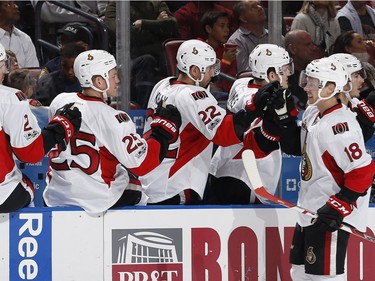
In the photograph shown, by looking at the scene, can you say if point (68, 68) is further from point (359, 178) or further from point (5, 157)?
point (359, 178)

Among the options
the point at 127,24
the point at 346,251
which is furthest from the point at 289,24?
the point at 346,251

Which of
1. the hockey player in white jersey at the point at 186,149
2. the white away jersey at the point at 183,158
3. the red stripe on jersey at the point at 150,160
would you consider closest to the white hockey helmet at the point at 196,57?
the hockey player in white jersey at the point at 186,149

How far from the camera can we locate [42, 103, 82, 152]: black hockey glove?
16.8 ft

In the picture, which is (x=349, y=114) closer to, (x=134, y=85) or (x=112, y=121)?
(x=112, y=121)

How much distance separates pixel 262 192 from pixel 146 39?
172cm

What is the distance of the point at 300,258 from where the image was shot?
5.09 meters

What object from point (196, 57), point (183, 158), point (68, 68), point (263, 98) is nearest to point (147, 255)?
point (183, 158)

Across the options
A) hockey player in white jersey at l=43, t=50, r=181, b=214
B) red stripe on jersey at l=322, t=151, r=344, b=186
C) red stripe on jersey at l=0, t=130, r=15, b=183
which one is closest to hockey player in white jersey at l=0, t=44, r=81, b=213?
red stripe on jersey at l=0, t=130, r=15, b=183

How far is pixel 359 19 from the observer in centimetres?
683

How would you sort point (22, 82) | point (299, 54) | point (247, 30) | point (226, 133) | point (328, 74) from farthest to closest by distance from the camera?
1. point (247, 30)
2. point (299, 54)
3. point (22, 82)
4. point (226, 133)
5. point (328, 74)

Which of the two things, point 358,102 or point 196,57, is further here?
point 358,102

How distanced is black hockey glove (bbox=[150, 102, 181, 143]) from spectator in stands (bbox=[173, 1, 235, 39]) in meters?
1.47

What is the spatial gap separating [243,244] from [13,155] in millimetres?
1169

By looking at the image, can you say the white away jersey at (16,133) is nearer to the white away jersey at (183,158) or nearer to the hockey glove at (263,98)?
the white away jersey at (183,158)
